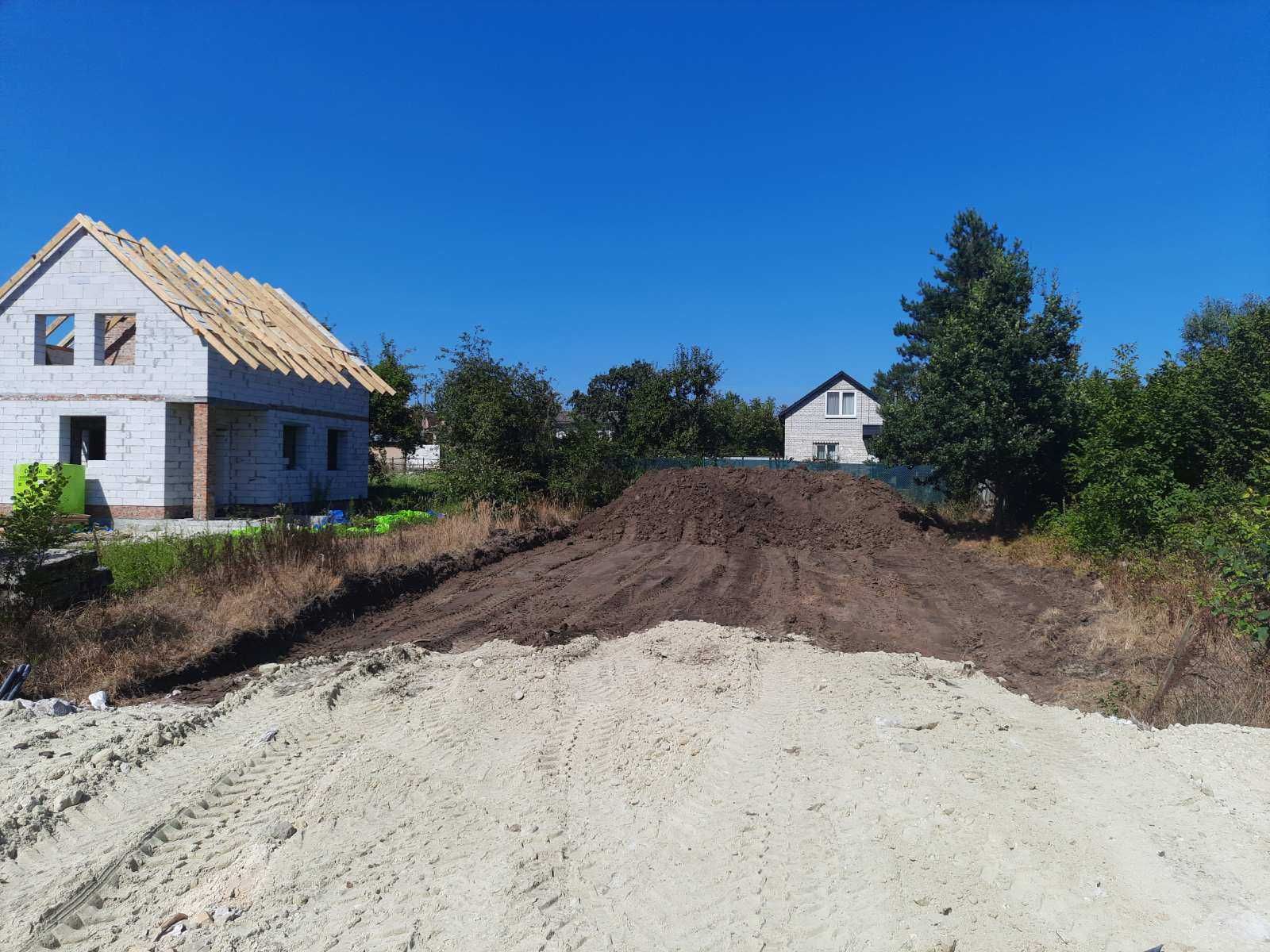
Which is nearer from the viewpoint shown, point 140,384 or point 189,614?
point 189,614

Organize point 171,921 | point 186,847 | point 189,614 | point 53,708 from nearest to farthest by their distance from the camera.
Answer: point 171,921 → point 186,847 → point 53,708 → point 189,614

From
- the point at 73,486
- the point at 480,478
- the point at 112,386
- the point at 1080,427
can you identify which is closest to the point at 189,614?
the point at 480,478

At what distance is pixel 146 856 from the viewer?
4.22 m

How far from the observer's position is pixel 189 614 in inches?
343

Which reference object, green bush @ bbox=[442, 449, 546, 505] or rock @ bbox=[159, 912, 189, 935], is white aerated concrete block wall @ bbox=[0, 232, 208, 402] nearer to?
green bush @ bbox=[442, 449, 546, 505]

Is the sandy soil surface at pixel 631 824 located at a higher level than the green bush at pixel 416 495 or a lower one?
lower

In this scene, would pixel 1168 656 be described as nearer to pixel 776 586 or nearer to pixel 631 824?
pixel 776 586

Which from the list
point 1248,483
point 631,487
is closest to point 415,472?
point 631,487

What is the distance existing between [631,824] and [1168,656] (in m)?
6.90

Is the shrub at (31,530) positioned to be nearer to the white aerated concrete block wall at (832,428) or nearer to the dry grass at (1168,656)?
the dry grass at (1168,656)

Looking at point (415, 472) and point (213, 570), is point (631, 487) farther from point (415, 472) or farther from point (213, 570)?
point (415, 472)

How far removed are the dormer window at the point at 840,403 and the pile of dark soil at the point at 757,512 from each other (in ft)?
81.8

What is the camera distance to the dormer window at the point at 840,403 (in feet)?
151

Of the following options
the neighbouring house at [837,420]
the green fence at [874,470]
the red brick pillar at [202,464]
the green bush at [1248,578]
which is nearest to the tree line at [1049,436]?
the green bush at [1248,578]
